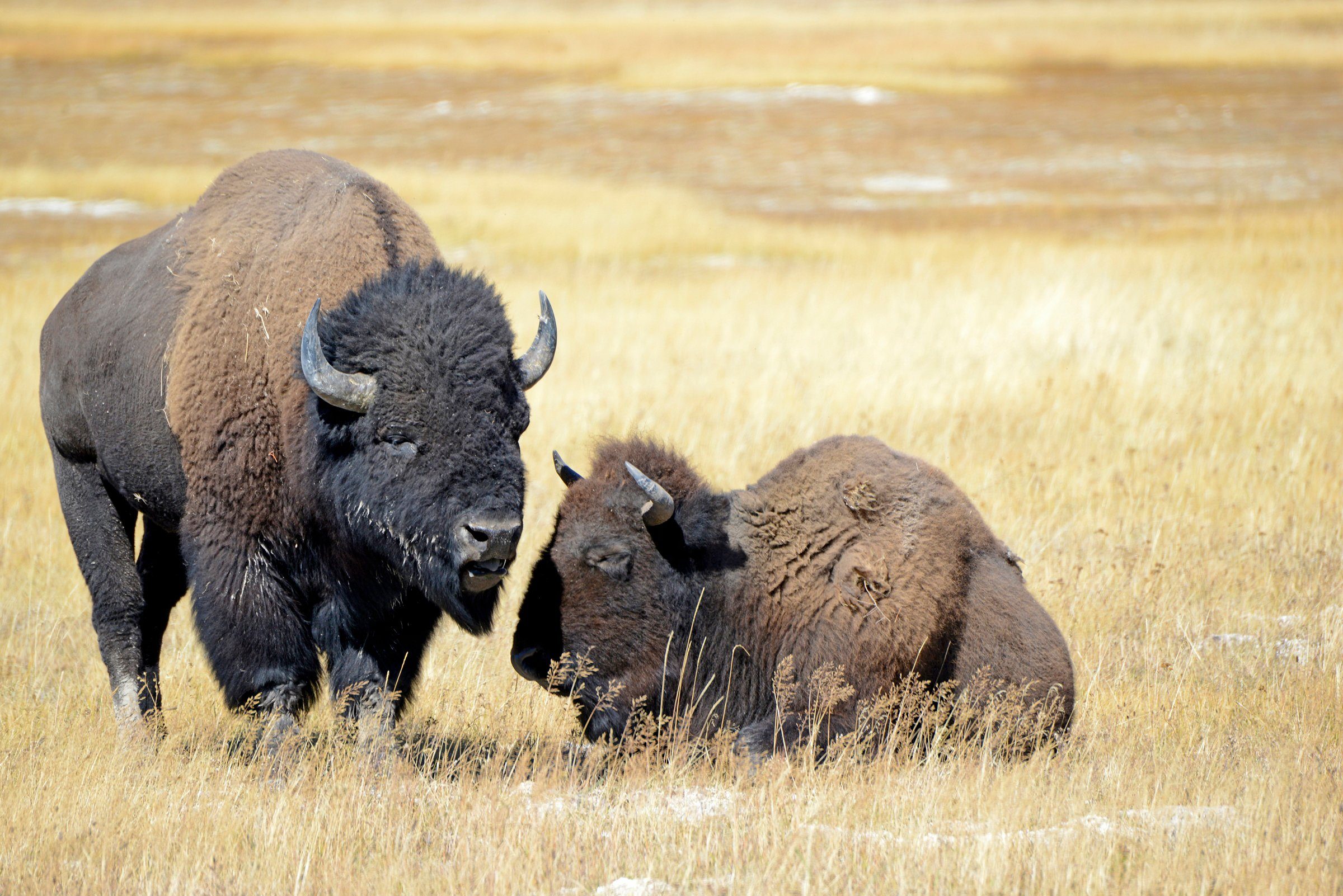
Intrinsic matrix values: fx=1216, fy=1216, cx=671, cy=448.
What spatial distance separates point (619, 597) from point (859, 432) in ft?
18.7

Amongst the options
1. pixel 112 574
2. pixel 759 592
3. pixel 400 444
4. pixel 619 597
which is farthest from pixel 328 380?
pixel 112 574

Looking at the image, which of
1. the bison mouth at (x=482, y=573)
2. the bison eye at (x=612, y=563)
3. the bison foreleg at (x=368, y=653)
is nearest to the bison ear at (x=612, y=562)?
the bison eye at (x=612, y=563)

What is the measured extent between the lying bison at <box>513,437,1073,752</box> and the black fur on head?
21.8 inches

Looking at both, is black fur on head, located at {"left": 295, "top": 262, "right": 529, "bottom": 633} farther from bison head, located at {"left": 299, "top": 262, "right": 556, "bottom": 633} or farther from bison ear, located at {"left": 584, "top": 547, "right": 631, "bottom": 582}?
bison ear, located at {"left": 584, "top": 547, "right": 631, "bottom": 582}

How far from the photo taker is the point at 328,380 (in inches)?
187

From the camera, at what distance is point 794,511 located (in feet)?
18.4

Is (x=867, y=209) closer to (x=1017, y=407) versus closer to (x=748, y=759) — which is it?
(x=1017, y=407)

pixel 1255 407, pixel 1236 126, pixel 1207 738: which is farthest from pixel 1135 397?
Result: pixel 1236 126

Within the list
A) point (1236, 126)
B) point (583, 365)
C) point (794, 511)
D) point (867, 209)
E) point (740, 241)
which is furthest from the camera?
point (1236, 126)

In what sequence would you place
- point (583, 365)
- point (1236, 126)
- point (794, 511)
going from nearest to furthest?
point (794, 511), point (583, 365), point (1236, 126)

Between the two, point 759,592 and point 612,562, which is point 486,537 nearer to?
point 612,562

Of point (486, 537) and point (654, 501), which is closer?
Answer: point (486, 537)

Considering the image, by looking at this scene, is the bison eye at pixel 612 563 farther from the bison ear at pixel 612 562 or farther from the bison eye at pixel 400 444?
the bison eye at pixel 400 444

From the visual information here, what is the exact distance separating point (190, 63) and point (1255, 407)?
59.4m
